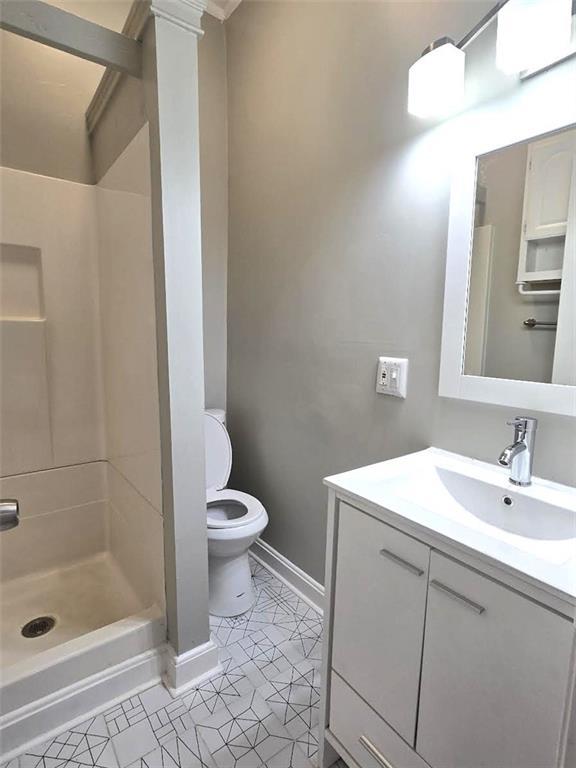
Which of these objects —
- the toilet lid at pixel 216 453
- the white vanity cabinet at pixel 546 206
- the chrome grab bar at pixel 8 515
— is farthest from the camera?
the toilet lid at pixel 216 453

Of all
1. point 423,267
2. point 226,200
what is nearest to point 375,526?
point 423,267

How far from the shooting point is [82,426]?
1.96 m

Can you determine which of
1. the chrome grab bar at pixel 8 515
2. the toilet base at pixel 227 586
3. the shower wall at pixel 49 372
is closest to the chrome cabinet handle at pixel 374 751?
the toilet base at pixel 227 586

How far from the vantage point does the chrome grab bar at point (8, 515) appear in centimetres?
74

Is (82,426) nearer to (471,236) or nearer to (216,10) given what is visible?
(471,236)

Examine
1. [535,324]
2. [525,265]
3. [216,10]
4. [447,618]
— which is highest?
[216,10]

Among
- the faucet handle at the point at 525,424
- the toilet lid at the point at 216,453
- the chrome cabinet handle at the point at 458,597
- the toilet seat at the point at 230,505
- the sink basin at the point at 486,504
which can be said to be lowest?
the toilet seat at the point at 230,505

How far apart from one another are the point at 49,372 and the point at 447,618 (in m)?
1.85

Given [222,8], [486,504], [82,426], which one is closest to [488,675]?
[486,504]

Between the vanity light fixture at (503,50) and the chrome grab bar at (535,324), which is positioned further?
the chrome grab bar at (535,324)

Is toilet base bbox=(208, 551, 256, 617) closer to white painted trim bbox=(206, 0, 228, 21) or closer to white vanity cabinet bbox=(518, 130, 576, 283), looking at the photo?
white vanity cabinet bbox=(518, 130, 576, 283)

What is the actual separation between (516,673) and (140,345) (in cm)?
136

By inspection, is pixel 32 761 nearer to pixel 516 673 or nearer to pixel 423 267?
pixel 516 673

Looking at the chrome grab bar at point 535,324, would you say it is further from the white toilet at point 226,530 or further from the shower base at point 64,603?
the shower base at point 64,603
